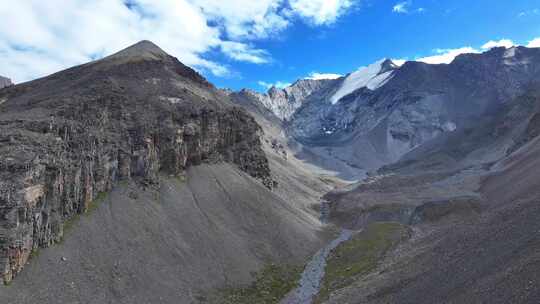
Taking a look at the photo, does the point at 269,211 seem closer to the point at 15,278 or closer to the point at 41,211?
the point at 41,211

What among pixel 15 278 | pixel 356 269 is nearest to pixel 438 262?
pixel 356 269

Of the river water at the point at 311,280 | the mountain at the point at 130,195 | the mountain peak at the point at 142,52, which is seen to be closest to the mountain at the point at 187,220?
the mountain at the point at 130,195

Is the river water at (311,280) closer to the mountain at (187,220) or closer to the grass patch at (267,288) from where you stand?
the mountain at (187,220)

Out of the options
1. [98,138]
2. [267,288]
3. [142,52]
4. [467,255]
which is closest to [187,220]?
[267,288]

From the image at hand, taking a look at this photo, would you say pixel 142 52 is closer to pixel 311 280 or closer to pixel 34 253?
pixel 311 280

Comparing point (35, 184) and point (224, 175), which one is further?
point (224, 175)

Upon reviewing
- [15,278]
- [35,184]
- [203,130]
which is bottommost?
[15,278]
